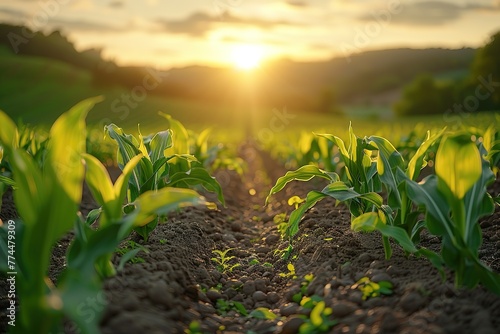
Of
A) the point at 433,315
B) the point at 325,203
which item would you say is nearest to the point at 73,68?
the point at 325,203

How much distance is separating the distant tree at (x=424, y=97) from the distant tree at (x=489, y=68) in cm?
768

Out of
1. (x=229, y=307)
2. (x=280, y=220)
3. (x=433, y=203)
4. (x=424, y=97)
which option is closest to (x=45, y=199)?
(x=229, y=307)

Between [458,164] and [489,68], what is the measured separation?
1745 inches

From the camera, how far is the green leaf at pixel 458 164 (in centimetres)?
241

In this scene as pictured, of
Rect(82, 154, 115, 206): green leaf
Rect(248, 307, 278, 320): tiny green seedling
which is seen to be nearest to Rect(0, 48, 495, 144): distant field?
Rect(248, 307, 278, 320): tiny green seedling

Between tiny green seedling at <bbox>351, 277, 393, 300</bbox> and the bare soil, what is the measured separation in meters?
0.04

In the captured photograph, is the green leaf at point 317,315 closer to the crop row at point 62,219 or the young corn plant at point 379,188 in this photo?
the young corn plant at point 379,188

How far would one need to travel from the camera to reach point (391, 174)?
308cm

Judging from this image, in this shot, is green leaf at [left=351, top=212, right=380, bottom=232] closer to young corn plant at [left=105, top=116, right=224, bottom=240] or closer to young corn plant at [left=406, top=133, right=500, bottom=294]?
young corn plant at [left=406, top=133, right=500, bottom=294]

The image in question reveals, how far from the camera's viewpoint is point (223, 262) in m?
3.80

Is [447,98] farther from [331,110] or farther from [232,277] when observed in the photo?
[232,277]

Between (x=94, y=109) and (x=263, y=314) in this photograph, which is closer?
(x=263, y=314)

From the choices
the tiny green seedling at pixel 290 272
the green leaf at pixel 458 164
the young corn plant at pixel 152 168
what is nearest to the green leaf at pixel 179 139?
the young corn plant at pixel 152 168

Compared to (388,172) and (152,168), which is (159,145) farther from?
(388,172)
